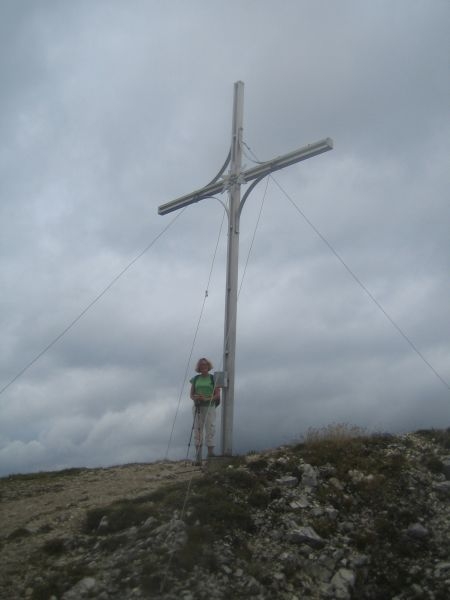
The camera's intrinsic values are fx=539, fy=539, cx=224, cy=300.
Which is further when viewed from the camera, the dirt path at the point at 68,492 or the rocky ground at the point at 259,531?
the dirt path at the point at 68,492

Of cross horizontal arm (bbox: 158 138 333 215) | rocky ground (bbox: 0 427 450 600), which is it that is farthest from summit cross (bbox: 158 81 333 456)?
rocky ground (bbox: 0 427 450 600)

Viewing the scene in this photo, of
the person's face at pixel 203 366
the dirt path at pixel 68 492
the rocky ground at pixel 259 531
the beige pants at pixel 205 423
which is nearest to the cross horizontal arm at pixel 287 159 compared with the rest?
the person's face at pixel 203 366

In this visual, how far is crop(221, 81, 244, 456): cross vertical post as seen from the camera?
11.8m

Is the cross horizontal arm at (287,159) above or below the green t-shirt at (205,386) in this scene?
above

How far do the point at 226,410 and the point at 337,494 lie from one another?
354cm

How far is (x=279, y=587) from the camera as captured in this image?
6.71 meters

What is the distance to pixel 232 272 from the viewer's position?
1270 cm

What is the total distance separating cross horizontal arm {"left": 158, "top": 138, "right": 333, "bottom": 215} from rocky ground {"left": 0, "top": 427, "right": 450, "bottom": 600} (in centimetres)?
627

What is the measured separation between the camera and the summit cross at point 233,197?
11.8m

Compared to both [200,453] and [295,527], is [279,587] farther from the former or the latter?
[200,453]

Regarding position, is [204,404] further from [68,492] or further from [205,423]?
[68,492]

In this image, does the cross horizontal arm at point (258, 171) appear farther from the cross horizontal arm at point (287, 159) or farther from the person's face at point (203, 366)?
the person's face at point (203, 366)

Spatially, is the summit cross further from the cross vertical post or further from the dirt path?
the dirt path

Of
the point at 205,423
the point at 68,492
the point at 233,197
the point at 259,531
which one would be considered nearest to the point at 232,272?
the point at 233,197
